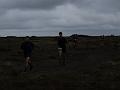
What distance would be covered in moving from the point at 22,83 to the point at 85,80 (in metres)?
2.59

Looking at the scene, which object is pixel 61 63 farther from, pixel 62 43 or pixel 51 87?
pixel 51 87

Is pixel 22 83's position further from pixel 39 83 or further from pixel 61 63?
pixel 61 63

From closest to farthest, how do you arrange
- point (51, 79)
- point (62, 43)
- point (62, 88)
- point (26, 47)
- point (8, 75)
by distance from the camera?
1. point (62, 88)
2. point (51, 79)
3. point (8, 75)
4. point (26, 47)
5. point (62, 43)

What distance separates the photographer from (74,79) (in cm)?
1847

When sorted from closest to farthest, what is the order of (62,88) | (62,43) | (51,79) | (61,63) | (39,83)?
(62,88)
(39,83)
(51,79)
(62,43)
(61,63)

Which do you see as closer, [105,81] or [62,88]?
[62,88]

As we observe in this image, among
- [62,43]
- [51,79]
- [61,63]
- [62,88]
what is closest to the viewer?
[62,88]

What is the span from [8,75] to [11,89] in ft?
16.5

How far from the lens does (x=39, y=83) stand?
1725 centimetres

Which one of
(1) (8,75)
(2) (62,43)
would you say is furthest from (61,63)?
(1) (8,75)

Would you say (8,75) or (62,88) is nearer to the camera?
(62,88)

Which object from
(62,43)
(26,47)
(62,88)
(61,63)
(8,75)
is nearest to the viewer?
(62,88)

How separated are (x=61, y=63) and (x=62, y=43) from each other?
292 centimetres

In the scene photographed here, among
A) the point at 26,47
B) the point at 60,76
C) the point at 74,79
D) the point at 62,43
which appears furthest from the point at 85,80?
the point at 62,43
